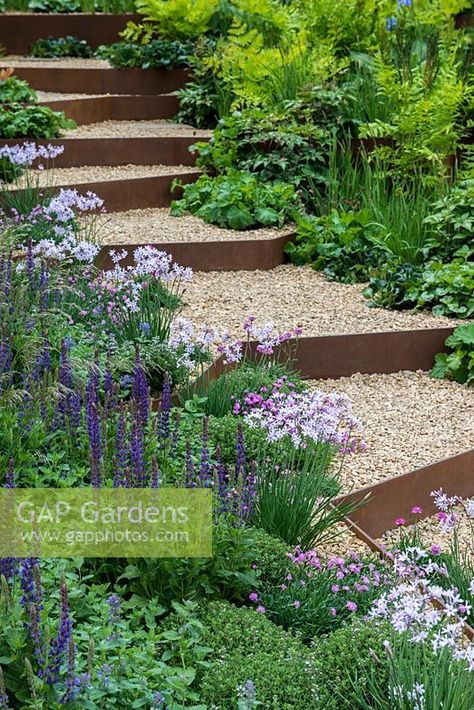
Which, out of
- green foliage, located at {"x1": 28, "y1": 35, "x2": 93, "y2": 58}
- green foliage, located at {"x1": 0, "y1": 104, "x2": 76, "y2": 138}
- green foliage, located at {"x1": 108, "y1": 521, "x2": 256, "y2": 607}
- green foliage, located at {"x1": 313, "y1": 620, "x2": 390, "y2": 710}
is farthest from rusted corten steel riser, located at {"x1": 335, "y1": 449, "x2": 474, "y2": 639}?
green foliage, located at {"x1": 28, "y1": 35, "x2": 93, "y2": 58}

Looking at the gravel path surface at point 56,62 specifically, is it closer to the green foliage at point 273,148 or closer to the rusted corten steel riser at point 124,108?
the rusted corten steel riser at point 124,108

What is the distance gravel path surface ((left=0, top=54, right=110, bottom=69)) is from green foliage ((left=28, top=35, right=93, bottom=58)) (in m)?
0.10

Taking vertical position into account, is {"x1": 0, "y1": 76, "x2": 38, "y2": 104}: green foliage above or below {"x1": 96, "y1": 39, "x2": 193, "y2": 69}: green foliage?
below

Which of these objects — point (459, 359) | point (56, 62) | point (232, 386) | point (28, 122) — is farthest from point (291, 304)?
point (56, 62)

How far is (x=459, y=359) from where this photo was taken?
548 centimetres

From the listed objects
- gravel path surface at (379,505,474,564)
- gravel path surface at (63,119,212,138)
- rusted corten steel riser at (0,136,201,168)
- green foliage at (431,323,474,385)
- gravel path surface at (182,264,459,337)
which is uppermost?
gravel path surface at (63,119,212,138)

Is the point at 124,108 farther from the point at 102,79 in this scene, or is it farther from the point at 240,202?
the point at 240,202

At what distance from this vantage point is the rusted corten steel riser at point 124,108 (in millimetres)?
9039

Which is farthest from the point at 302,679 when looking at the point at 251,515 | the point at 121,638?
the point at 251,515

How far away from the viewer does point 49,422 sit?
3639 mm

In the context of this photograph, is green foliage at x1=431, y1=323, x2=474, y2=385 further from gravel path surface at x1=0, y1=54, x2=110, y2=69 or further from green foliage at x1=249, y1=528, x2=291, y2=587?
gravel path surface at x1=0, y1=54, x2=110, y2=69

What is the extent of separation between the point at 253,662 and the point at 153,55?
7.69 m

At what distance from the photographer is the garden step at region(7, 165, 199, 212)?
24.3 ft

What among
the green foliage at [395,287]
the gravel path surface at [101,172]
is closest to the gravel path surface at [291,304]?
the green foliage at [395,287]
